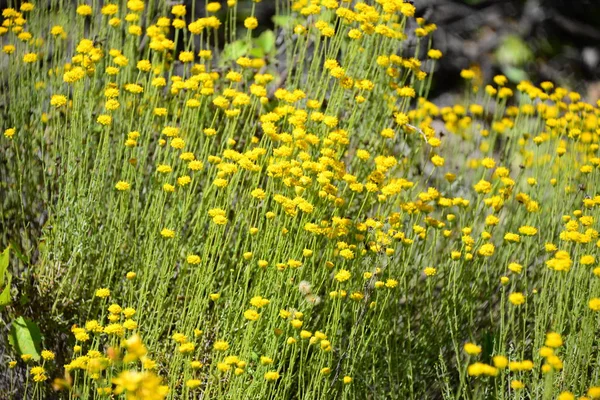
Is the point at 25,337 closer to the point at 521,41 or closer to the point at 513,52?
the point at 513,52

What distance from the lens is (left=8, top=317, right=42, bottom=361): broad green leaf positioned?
2.21m

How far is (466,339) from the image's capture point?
2660 millimetres

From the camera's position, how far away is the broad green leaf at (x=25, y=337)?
2206 millimetres

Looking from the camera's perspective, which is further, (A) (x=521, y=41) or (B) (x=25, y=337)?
(A) (x=521, y=41)

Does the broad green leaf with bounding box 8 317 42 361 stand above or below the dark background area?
above

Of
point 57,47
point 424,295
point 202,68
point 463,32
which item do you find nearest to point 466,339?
point 424,295

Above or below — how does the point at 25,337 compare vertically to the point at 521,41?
above

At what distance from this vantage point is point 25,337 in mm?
2234

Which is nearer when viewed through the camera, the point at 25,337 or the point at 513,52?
the point at 25,337

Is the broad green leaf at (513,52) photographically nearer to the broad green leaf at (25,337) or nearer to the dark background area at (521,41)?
the dark background area at (521,41)

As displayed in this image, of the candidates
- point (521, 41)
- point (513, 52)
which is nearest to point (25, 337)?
point (513, 52)

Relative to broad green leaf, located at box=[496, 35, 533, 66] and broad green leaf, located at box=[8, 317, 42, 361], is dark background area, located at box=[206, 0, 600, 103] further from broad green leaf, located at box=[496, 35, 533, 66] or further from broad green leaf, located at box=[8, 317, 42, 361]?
broad green leaf, located at box=[8, 317, 42, 361]

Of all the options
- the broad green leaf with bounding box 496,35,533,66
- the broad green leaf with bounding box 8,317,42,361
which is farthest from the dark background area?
the broad green leaf with bounding box 8,317,42,361

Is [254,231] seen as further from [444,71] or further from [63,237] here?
[444,71]
